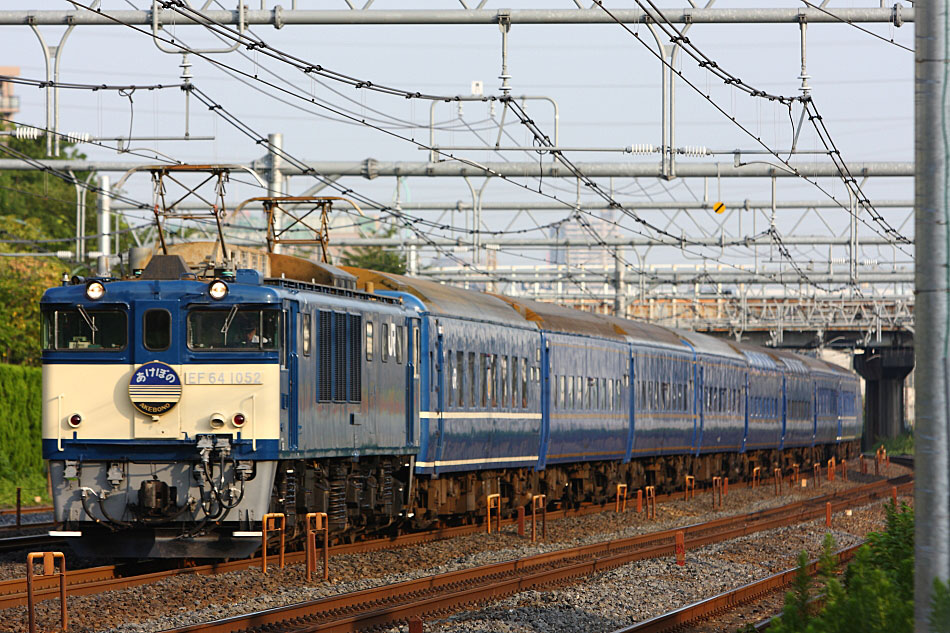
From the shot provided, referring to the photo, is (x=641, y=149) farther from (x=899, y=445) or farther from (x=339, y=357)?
(x=899, y=445)

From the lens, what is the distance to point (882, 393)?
95312 mm

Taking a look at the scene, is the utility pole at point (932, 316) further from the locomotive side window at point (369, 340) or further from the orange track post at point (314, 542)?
the locomotive side window at point (369, 340)

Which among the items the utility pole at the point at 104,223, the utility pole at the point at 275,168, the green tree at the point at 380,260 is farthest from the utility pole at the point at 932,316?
the green tree at the point at 380,260

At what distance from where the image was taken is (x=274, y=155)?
2803 cm

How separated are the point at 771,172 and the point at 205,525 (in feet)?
60.5

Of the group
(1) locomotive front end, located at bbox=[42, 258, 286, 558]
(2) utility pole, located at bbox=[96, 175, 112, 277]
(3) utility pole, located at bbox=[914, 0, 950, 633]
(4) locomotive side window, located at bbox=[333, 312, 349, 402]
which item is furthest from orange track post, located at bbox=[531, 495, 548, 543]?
(3) utility pole, located at bbox=[914, 0, 950, 633]

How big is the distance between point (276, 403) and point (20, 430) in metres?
20.1

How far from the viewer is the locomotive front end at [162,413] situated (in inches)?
651

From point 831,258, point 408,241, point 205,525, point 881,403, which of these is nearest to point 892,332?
point 881,403

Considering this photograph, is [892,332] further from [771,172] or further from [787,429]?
[771,172]

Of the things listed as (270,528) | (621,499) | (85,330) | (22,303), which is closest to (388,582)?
(270,528)

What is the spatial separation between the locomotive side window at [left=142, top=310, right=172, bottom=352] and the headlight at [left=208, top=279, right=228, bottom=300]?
55cm

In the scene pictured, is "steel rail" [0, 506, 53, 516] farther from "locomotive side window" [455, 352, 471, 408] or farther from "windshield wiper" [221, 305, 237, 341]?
"windshield wiper" [221, 305, 237, 341]

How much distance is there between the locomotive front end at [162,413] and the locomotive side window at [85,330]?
0.02m
